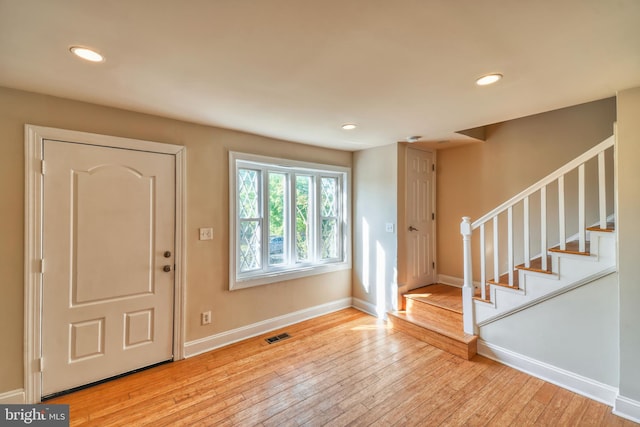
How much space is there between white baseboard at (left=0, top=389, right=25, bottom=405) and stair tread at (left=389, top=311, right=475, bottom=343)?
3447mm

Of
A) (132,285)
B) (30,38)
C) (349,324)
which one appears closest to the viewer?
(30,38)

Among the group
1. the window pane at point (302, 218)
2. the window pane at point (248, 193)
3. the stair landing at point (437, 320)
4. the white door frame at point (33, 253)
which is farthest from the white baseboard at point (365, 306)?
the white door frame at point (33, 253)

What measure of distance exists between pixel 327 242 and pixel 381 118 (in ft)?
6.50

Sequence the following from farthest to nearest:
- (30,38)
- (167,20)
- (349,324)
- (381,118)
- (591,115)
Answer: (349,324) < (591,115) < (381,118) < (30,38) < (167,20)

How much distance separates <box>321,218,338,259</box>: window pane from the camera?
13.0 ft

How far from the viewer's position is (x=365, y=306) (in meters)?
3.93

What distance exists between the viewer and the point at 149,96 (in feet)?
6.91

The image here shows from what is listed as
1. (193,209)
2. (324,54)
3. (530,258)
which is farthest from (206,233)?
(530,258)

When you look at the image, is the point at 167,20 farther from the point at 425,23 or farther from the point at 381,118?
the point at 381,118

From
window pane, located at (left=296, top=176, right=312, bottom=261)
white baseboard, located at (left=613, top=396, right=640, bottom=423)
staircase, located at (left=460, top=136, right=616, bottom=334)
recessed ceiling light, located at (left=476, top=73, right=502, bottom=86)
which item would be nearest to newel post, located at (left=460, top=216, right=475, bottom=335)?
staircase, located at (left=460, top=136, right=616, bottom=334)

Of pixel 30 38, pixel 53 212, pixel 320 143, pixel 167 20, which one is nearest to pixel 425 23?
pixel 167 20

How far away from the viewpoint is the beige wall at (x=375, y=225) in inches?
142

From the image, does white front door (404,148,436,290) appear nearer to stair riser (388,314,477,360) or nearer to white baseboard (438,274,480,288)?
white baseboard (438,274,480,288)

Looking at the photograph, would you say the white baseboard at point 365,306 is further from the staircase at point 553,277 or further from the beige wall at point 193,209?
the staircase at point 553,277
